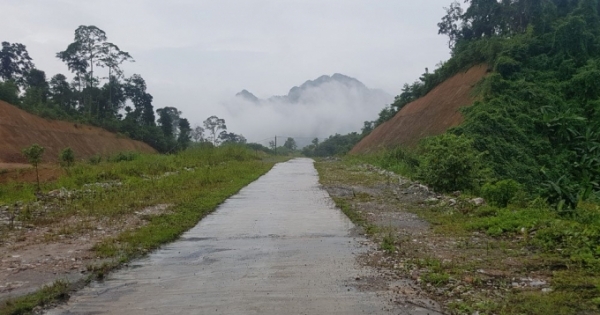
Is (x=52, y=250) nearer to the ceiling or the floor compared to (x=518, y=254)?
nearer to the ceiling

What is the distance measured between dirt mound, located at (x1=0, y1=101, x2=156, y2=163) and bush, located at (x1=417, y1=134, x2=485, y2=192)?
34606 millimetres

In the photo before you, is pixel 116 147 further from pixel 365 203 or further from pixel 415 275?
pixel 415 275

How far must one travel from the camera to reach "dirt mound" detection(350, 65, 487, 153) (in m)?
34.8

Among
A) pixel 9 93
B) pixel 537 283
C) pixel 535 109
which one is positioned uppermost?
pixel 9 93

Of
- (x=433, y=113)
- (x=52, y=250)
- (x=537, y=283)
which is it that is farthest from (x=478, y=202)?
(x=433, y=113)

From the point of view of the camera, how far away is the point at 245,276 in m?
6.10

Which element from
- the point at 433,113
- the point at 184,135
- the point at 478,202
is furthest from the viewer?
the point at 184,135

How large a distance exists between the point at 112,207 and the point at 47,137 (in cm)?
3851

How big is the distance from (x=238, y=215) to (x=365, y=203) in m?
3.76

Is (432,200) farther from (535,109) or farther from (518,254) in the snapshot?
(535,109)

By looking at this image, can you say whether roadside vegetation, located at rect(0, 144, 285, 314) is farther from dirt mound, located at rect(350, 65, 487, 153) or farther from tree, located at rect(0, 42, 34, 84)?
tree, located at rect(0, 42, 34, 84)

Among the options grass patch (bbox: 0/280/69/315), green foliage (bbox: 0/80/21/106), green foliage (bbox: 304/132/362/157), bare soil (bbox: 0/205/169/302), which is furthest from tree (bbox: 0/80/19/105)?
green foliage (bbox: 304/132/362/157)

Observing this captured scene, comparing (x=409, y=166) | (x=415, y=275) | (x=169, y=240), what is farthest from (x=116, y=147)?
(x=415, y=275)

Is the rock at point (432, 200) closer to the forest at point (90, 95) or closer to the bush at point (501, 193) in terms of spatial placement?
the bush at point (501, 193)
